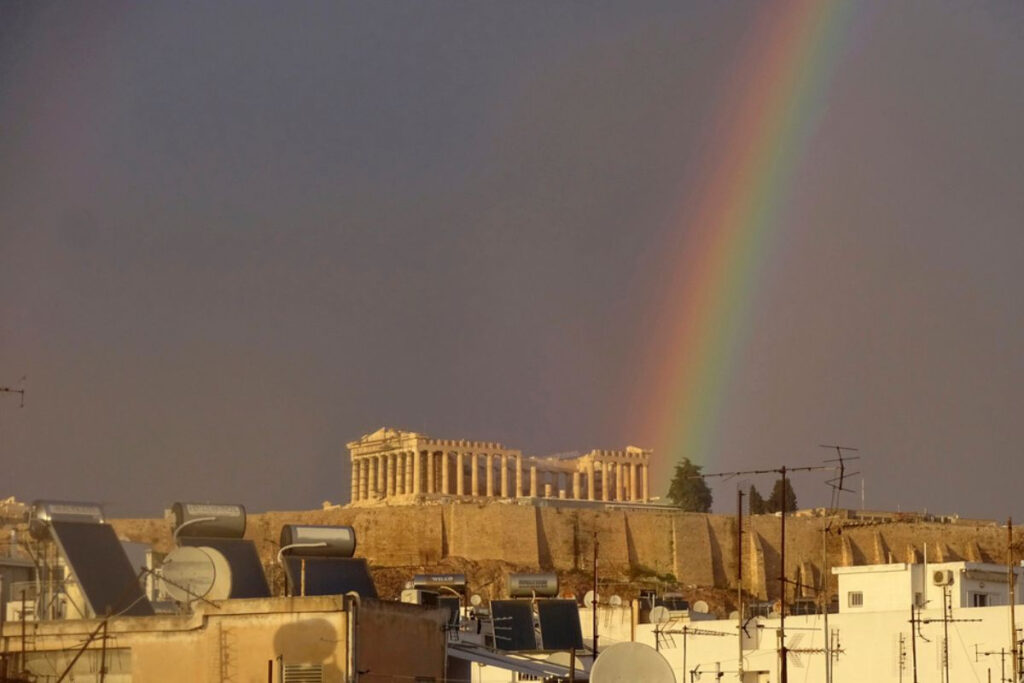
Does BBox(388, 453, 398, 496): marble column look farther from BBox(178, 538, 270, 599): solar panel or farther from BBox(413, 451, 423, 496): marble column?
BBox(178, 538, 270, 599): solar panel

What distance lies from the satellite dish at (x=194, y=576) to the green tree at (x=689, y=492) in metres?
113

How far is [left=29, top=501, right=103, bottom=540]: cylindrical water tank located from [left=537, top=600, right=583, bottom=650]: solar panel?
61.7 feet

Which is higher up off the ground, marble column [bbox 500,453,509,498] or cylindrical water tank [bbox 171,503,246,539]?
marble column [bbox 500,453,509,498]

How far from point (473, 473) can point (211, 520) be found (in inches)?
4160

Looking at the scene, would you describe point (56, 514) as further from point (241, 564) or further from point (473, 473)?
point (473, 473)

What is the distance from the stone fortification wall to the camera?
107m

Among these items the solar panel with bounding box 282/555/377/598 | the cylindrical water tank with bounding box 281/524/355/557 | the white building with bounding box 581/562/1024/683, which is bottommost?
the white building with bounding box 581/562/1024/683

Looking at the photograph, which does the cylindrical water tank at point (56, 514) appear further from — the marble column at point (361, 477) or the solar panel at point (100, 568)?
the marble column at point (361, 477)

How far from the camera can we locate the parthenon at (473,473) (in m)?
127

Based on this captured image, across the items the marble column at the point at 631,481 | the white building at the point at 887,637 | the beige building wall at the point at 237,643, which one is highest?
the marble column at the point at 631,481

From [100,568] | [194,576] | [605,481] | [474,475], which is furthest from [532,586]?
[605,481]

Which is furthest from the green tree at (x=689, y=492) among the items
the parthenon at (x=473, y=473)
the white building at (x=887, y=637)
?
the white building at (x=887, y=637)

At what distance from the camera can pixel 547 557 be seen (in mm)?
108625

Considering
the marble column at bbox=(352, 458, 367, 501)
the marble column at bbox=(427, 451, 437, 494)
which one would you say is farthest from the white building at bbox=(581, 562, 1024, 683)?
the marble column at bbox=(352, 458, 367, 501)
